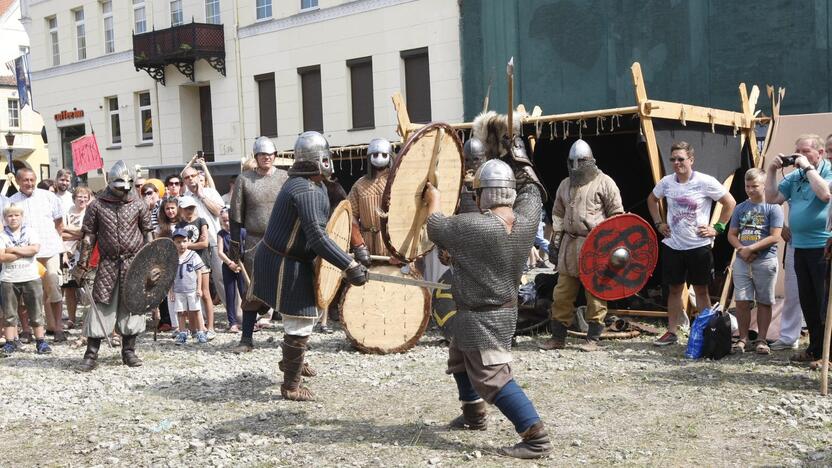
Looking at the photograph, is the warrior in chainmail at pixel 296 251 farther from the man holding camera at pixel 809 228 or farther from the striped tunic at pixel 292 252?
the man holding camera at pixel 809 228

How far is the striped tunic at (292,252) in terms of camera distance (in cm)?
535

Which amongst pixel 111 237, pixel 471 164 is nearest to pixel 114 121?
pixel 111 237

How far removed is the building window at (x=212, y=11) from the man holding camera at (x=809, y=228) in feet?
59.6

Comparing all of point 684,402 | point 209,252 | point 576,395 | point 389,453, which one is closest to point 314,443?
point 389,453

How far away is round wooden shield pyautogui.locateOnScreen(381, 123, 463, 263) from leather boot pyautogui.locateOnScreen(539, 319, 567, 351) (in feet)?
5.61

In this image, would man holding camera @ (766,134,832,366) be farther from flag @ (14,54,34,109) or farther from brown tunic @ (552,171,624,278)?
flag @ (14,54,34,109)

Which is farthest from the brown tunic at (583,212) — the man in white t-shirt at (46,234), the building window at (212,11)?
the building window at (212,11)

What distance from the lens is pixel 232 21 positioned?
2173 centimetres

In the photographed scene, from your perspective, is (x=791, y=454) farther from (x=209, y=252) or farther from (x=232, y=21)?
(x=232, y=21)

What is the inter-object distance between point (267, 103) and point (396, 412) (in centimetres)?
1707

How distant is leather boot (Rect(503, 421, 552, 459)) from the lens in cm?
434

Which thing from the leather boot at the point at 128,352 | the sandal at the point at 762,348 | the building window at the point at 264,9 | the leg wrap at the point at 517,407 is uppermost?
the building window at the point at 264,9

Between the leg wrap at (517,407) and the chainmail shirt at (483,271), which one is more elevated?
the chainmail shirt at (483,271)

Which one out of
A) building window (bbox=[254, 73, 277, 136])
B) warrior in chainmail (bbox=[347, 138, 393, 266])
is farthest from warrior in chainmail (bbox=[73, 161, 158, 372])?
building window (bbox=[254, 73, 277, 136])
